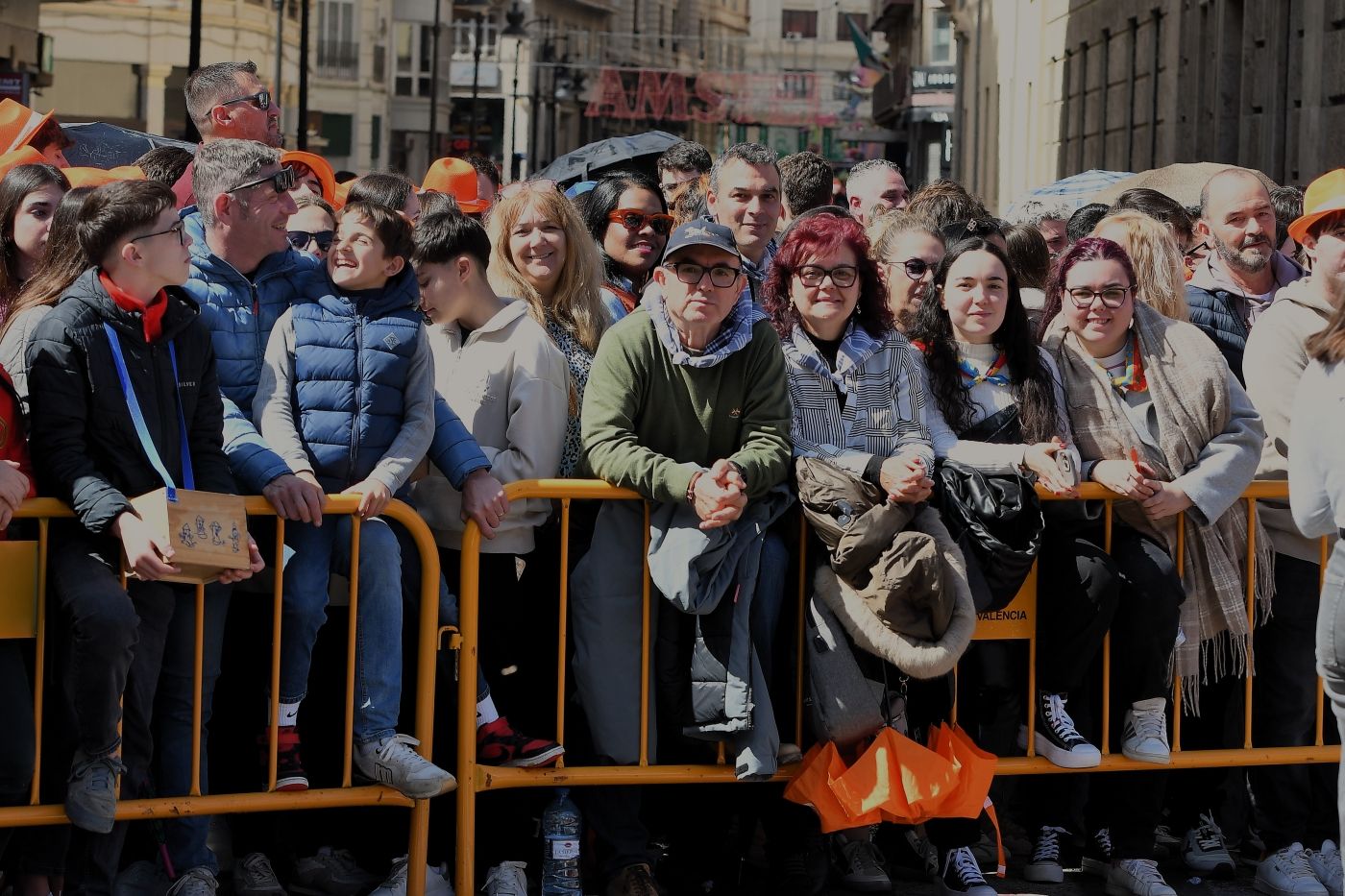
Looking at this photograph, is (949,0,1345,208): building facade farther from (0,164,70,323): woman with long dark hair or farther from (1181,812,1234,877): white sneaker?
(0,164,70,323): woman with long dark hair

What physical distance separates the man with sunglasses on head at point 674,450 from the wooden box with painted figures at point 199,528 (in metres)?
1.11

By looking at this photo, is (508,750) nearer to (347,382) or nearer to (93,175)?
(347,382)

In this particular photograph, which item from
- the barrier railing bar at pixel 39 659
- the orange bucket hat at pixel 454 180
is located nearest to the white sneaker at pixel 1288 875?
the barrier railing bar at pixel 39 659

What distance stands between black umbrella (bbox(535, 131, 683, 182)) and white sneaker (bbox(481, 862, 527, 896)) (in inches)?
174

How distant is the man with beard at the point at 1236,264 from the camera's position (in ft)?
23.4

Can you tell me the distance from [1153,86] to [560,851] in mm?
19552

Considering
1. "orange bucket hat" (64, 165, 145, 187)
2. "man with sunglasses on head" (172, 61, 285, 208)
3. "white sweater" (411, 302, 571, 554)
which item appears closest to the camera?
"white sweater" (411, 302, 571, 554)

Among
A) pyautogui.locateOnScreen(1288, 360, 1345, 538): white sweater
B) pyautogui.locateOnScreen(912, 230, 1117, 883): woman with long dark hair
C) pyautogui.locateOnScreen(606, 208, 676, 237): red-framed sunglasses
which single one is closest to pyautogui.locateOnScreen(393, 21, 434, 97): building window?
pyautogui.locateOnScreen(606, 208, 676, 237): red-framed sunglasses

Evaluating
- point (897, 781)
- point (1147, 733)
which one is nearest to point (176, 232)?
point (897, 781)

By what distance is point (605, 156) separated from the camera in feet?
32.7

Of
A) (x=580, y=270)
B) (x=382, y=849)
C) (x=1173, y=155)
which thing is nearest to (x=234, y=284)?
(x=580, y=270)

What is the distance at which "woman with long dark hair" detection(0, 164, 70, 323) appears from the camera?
20.2 ft

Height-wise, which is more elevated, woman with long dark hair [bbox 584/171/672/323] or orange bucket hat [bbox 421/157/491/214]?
orange bucket hat [bbox 421/157/491/214]

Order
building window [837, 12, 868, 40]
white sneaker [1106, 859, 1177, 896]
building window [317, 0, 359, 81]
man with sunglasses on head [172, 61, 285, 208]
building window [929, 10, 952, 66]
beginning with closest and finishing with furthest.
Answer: white sneaker [1106, 859, 1177, 896] < man with sunglasses on head [172, 61, 285, 208] < building window [929, 10, 952, 66] < building window [317, 0, 359, 81] < building window [837, 12, 868, 40]
